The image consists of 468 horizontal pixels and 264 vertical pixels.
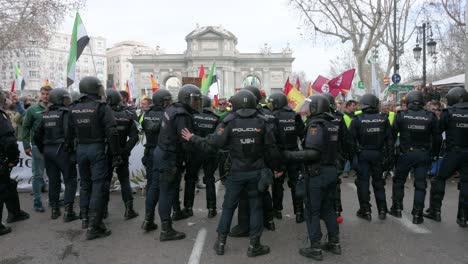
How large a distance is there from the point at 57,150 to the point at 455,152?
6.32 m

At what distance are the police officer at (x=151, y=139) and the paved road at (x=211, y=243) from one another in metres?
0.29

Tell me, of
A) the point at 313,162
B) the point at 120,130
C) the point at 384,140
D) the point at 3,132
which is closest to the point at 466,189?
the point at 384,140

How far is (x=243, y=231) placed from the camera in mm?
5582

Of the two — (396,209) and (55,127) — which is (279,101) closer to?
(396,209)

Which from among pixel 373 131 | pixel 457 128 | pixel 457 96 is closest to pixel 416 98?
pixel 457 96

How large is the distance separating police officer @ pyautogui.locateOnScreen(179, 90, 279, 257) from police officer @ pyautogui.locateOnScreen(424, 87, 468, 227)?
118 inches

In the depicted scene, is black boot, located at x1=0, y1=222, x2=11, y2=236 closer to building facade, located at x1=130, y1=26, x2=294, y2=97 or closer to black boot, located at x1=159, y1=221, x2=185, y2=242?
black boot, located at x1=159, y1=221, x2=185, y2=242

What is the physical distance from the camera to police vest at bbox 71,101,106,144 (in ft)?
18.2

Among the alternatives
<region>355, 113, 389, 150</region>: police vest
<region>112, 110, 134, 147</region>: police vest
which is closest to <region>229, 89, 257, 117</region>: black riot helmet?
<region>355, 113, 389, 150</region>: police vest

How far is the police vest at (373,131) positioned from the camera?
20.0 feet

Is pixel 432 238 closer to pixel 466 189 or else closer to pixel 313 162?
pixel 466 189

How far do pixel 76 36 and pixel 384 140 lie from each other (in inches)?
284

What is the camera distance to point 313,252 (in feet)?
15.3

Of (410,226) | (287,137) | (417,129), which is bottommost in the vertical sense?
(410,226)
